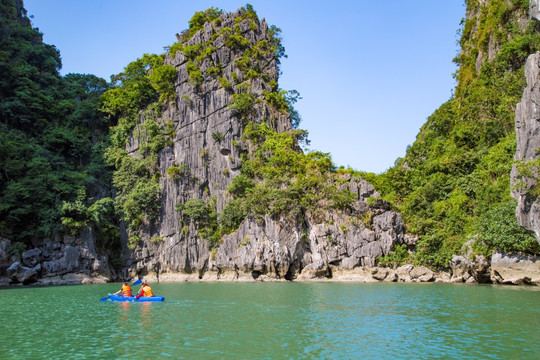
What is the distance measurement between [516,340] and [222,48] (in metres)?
37.6

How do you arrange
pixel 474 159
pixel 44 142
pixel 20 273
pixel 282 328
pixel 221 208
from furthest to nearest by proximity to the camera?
pixel 44 142 → pixel 221 208 → pixel 474 159 → pixel 20 273 → pixel 282 328

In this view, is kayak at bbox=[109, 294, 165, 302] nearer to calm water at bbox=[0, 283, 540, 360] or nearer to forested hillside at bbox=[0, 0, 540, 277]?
calm water at bbox=[0, 283, 540, 360]

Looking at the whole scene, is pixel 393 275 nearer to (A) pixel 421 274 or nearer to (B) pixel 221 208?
(A) pixel 421 274

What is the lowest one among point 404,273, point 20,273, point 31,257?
point 404,273

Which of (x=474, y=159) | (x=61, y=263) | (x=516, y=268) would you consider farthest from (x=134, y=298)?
(x=474, y=159)

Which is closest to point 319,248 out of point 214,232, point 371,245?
point 371,245

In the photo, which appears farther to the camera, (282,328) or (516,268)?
(516,268)

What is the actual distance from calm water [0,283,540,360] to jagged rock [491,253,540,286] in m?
4.57

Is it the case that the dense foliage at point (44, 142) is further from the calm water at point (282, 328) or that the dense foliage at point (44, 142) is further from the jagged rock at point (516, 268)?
the jagged rock at point (516, 268)

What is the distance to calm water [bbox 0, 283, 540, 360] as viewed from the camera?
9.45 meters

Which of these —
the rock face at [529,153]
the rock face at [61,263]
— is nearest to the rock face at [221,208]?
the rock face at [61,263]

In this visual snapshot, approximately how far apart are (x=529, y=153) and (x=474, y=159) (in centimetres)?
1144

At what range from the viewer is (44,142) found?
128 feet

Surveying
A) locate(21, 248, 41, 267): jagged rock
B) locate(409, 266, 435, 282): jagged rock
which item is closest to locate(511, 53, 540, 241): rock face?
locate(409, 266, 435, 282): jagged rock
